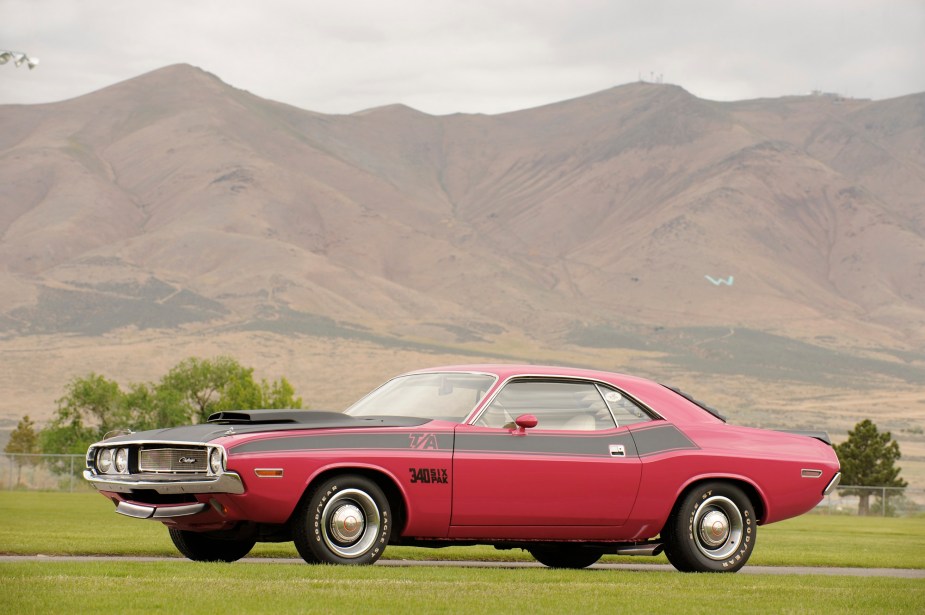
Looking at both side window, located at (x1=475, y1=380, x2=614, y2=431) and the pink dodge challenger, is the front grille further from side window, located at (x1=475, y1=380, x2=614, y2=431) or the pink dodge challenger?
side window, located at (x1=475, y1=380, x2=614, y2=431)

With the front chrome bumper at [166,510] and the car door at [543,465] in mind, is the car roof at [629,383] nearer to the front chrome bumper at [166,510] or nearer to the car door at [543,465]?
the car door at [543,465]

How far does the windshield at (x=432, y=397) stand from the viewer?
12.4 meters

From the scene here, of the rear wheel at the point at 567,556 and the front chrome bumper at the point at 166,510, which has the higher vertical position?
the front chrome bumper at the point at 166,510

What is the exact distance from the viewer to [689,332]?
637ft

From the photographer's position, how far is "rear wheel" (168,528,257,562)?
12859mm

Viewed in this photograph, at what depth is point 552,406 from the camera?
42.0ft

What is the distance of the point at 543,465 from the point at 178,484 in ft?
10.1

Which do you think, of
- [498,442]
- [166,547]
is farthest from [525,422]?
[166,547]

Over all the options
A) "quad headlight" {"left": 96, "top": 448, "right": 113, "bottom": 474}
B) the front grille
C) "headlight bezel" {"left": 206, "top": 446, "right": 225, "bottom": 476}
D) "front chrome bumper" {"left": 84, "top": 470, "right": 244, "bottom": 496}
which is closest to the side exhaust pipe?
"front chrome bumper" {"left": 84, "top": 470, "right": 244, "bottom": 496}

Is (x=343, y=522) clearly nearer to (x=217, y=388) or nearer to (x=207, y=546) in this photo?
(x=207, y=546)

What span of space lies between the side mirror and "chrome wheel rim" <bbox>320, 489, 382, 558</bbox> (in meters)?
1.43

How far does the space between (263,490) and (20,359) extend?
153561mm

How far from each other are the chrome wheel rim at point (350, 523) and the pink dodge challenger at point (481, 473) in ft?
0.04

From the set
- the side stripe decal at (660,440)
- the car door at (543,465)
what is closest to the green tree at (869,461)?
the side stripe decal at (660,440)
